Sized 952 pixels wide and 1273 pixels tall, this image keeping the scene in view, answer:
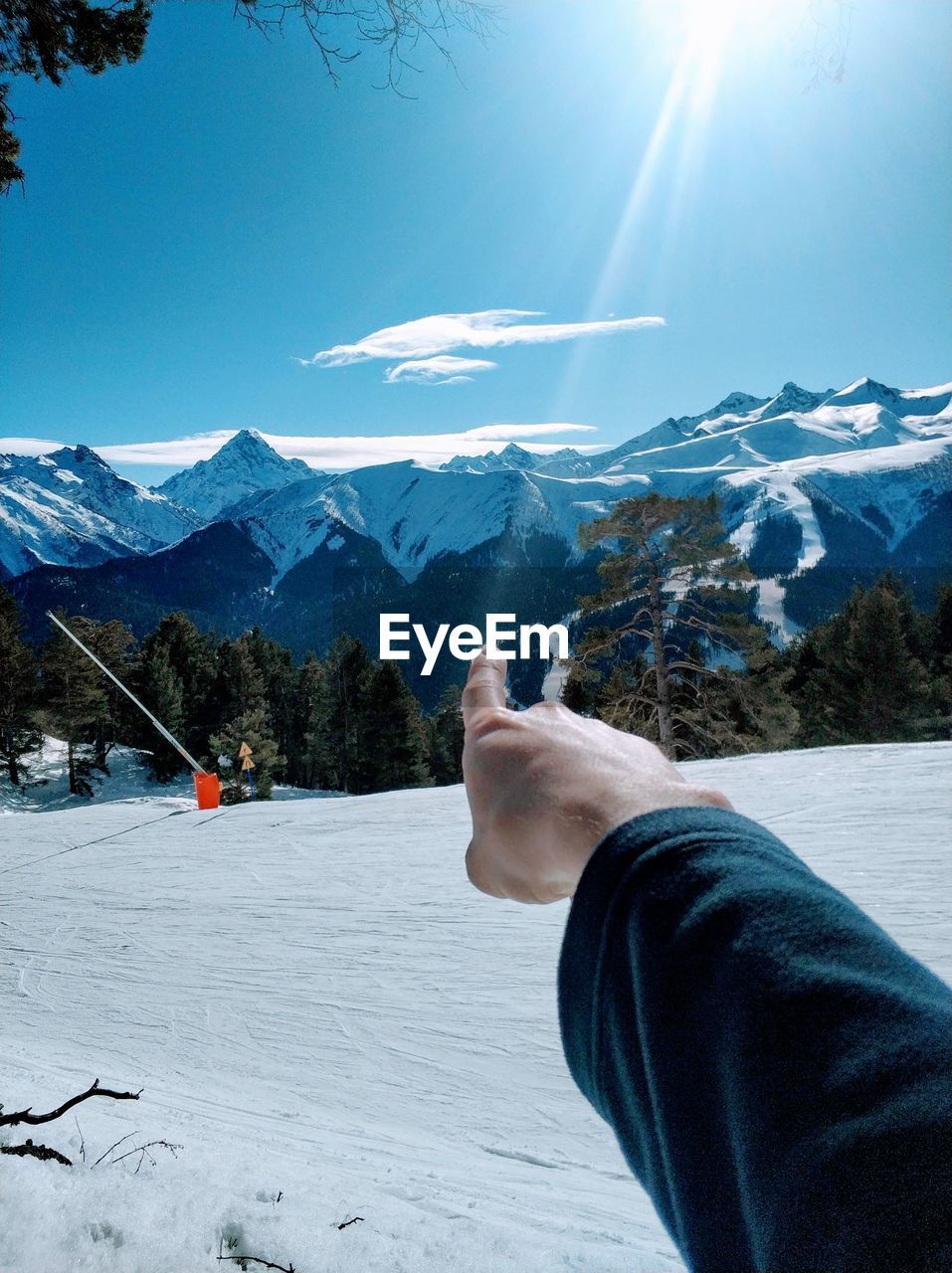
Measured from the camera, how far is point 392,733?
33.9 m

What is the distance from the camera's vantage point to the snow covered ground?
233 centimetres

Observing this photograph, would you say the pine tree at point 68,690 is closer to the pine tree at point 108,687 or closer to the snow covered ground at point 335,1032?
the pine tree at point 108,687

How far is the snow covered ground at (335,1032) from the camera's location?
91.8 inches

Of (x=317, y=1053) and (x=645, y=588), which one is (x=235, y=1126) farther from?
(x=645, y=588)

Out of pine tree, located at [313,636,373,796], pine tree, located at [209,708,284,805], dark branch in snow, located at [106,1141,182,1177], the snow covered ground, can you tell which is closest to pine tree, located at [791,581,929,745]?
the snow covered ground

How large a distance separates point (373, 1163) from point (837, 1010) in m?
3.49

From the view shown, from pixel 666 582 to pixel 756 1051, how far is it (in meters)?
15.5

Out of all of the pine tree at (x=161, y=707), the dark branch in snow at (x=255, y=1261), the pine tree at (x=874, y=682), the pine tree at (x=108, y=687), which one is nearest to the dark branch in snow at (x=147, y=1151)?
the dark branch in snow at (x=255, y=1261)

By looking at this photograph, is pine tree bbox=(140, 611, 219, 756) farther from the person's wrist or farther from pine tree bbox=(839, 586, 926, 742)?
the person's wrist

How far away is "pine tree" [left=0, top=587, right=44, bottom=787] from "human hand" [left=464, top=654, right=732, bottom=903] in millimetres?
32197

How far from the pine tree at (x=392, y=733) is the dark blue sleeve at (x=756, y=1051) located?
33.1 metres

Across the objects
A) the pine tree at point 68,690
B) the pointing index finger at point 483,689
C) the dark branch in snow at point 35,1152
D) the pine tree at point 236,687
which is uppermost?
the pointing index finger at point 483,689

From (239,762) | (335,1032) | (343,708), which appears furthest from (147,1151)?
(343,708)

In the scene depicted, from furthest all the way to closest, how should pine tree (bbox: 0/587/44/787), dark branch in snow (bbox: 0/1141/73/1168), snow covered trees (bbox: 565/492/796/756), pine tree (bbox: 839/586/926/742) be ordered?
pine tree (bbox: 0/587/44/787), pine tree (bbox: 839/586/926/742), snow covered trees (bbox: 565/492/796/756), dark branch in snow (bbox: 0/1141/73/1168)
